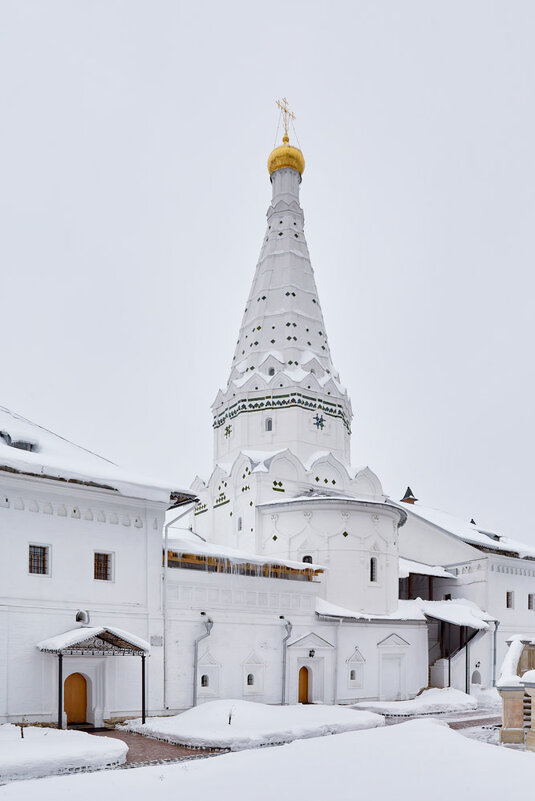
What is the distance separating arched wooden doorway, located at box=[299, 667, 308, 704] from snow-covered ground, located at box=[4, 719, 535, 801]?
17.3 m

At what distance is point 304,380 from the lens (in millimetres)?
33906

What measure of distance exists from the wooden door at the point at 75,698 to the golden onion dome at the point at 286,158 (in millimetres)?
27400

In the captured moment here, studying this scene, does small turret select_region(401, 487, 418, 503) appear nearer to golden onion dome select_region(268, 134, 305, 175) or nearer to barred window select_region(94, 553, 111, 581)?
golden onion dome select_region(268, 134, 305, 175)

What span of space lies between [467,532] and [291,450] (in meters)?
11.5

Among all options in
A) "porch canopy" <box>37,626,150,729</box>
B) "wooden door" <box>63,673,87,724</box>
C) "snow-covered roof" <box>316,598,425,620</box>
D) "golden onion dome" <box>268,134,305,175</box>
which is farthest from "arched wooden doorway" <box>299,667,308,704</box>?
"golden onion dome" <box>268,134,305,175</box>

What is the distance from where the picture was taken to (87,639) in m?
18.8

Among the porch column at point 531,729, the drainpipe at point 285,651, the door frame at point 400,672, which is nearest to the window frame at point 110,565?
the drainpipe at point 285,651

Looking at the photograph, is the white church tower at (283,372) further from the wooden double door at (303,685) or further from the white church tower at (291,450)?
the wooden double door at (303,685)

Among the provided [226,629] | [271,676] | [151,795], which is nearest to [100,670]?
[226,629]

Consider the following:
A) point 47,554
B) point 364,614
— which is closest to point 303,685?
point 364,614

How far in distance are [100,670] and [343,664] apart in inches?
395

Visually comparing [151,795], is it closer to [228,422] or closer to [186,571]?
[186,571]

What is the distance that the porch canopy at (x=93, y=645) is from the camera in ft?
60.7

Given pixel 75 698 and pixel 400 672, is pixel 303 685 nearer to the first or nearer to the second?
pixel 400 672
